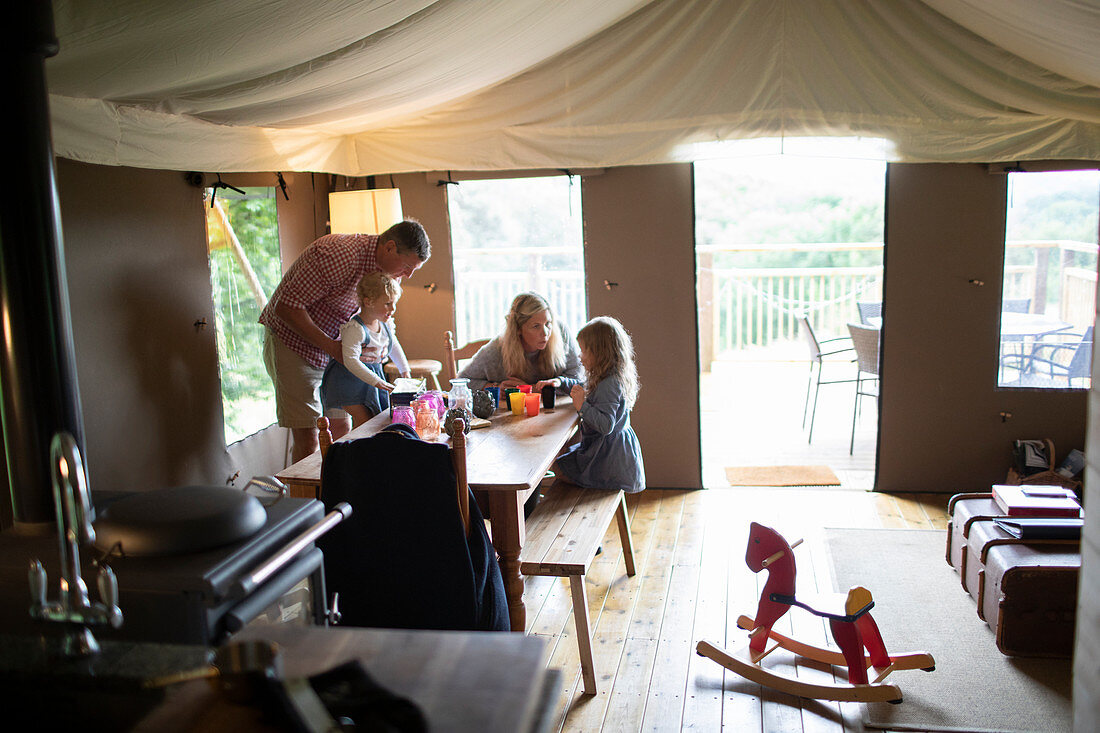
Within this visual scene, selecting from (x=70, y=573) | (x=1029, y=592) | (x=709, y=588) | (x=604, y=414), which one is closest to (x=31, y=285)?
(x=70, y=573)

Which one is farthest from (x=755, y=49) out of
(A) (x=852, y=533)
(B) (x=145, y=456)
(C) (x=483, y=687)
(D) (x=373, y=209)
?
(C) (x=483, y=687)

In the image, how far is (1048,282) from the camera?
4465 mm

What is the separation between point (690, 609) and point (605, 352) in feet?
3.44

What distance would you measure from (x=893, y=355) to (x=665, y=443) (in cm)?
127

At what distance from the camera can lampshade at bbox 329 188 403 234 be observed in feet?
14.5

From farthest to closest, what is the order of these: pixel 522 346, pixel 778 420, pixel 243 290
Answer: pixel 778 420
pixel 243 290
pixel 522 346

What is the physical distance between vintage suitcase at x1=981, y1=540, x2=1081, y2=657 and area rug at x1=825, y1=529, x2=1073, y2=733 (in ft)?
0.18

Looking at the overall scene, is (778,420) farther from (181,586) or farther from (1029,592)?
(181,586)

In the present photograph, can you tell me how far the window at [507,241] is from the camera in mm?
4781

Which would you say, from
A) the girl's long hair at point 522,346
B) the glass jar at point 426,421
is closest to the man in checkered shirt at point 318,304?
the girl's long hair at point 522,346

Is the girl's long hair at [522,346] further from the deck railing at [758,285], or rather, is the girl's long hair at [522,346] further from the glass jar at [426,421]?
the glass jar at [426,421]

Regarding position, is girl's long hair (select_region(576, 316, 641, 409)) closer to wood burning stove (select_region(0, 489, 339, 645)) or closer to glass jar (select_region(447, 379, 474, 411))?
glass jar (select_region(447, 379, 474, 411))

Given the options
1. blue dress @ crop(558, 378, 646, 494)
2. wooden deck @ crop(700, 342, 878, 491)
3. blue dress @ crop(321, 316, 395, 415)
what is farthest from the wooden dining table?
wooden deck @ crop(700, 342, 878, 491)

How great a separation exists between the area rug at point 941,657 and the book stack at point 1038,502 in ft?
1.37
